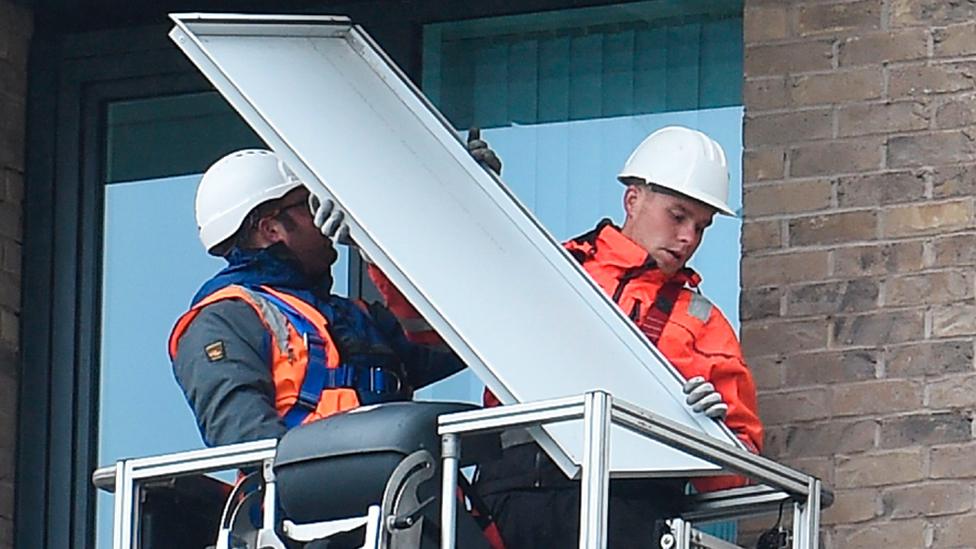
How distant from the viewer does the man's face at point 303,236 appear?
7.94 meters

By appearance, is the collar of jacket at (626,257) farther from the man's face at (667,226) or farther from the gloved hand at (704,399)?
the gloved hand at (704,399)

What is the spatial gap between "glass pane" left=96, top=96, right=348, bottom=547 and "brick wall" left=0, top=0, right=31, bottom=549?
0.28 m

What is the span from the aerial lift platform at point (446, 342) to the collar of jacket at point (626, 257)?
216mm

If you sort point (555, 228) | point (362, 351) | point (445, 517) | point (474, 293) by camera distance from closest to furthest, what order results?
1. point (445, 517)
2. point (474, 293)
3. point (362, 351)
4. point (555, 228)

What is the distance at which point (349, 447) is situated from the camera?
6.81m

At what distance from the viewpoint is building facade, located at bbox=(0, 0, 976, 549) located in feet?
27.1

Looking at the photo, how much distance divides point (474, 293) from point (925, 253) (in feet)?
5.30

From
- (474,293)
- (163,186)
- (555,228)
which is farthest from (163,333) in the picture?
(474,293)

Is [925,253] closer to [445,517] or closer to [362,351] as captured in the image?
[362,351]

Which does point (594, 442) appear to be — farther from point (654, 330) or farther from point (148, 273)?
point (148, 273)

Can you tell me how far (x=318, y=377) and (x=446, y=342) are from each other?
1.40 feet

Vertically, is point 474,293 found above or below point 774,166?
below

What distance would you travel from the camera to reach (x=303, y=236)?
313 inches

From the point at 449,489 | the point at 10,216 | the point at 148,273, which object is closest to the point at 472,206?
the point at 449,489
